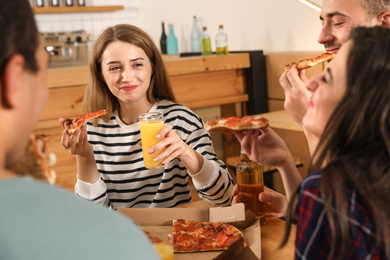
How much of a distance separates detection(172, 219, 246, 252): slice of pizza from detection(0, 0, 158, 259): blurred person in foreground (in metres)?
0.62

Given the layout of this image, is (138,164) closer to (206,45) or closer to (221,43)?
(221,43)

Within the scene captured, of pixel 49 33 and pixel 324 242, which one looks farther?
pixel 49 33

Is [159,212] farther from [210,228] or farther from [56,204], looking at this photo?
[56,204]

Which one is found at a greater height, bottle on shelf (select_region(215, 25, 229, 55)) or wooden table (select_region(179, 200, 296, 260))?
bottle on shelf (select_region(215, 25, 229, 55))

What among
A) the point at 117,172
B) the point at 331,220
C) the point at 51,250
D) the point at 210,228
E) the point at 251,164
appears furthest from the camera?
the point at 117,172

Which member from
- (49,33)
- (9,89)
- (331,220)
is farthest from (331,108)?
(49,33)

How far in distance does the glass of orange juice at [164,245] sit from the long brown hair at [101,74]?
1.20 meters

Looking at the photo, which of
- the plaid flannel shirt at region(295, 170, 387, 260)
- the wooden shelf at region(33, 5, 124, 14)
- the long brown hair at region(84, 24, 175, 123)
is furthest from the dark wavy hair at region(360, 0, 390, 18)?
the wooden shelf at region(33, 5, 124, 14)

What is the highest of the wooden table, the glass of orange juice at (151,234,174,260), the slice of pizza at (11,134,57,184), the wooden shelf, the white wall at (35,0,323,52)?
the wooden shelf

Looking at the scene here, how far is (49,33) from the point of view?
18.3 ft

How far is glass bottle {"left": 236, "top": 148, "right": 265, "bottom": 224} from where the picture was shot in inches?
61.6

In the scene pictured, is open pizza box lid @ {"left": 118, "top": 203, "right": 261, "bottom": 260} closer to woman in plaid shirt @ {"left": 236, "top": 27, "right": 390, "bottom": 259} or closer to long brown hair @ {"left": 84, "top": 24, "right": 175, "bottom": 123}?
woman in plaid shirt @ {"left": 236, "top": 27, "right": 390, "bottom": 259}

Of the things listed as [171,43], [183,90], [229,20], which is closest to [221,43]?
[229,20]

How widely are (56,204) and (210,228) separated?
0.84 metres
